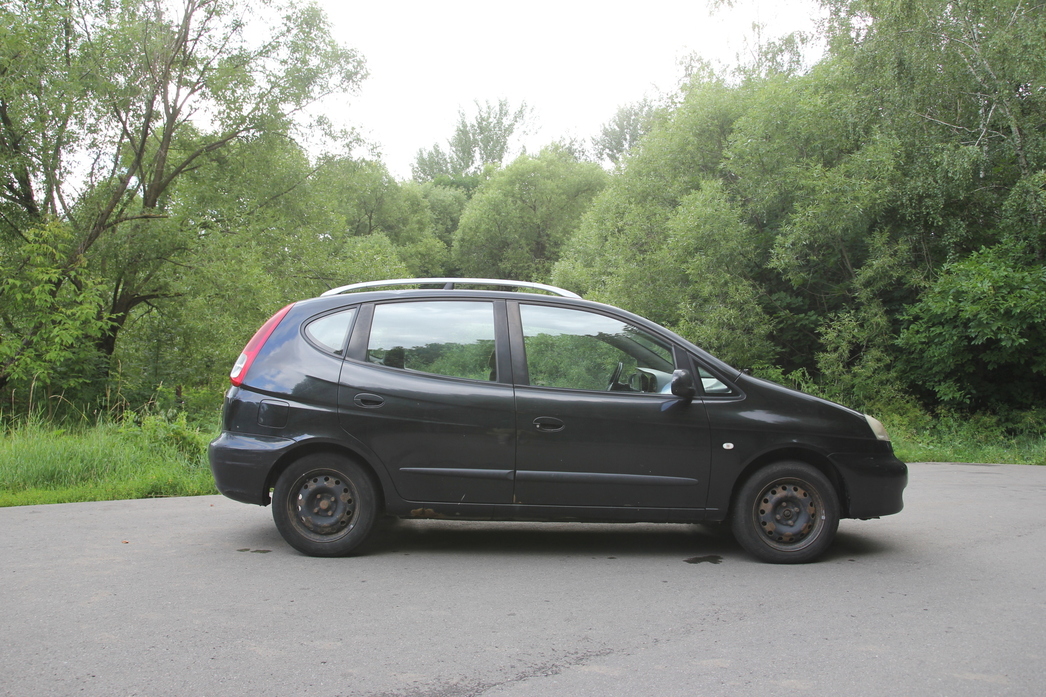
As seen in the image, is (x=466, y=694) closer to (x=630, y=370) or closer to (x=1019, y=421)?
(x=630, y=370)

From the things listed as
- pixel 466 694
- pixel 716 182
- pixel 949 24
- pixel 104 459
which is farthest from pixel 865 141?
pixel 466 694

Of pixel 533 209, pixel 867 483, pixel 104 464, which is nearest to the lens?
pixel 867 483

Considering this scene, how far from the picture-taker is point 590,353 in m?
5.64

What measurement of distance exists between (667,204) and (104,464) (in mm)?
21741

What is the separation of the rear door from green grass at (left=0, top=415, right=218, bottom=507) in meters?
3.55

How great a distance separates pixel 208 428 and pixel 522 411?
8.03 m

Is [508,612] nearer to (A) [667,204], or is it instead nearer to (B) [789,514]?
(B) [789,514]

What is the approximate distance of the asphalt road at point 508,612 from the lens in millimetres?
3439

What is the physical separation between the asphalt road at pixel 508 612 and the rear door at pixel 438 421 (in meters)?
0.54

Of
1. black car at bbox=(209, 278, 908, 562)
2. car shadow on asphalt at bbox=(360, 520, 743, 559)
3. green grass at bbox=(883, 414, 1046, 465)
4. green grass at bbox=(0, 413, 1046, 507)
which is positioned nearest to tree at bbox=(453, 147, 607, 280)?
green grass at bbox=(883, 414, 1046, 465)

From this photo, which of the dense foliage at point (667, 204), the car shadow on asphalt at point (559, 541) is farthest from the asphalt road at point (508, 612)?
the dense foliage at point (667, 204)

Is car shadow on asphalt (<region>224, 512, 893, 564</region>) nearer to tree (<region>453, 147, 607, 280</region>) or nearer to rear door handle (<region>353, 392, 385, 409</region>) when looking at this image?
rear door handle (<region>353, 392, 385, 409</region>)

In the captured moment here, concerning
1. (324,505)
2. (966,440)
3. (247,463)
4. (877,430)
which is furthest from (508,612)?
(966,440)

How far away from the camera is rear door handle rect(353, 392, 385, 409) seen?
544 centimetres
